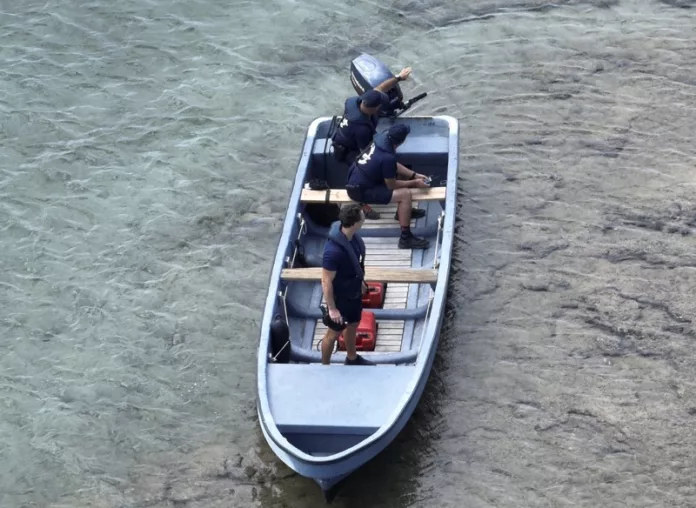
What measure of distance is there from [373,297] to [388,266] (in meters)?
0.93

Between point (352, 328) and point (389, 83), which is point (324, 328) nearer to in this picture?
point (352, 328)

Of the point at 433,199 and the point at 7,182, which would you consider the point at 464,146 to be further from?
the point at 7,182

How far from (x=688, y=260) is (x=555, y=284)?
1973 millimetres

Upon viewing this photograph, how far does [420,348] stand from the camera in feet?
36.9

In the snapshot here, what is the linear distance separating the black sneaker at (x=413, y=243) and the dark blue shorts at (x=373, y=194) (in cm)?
63

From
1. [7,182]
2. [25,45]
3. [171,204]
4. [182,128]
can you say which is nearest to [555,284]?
[171,204]

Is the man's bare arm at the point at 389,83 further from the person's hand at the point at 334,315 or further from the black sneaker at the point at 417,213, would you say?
the person's hand at the point at 334,315

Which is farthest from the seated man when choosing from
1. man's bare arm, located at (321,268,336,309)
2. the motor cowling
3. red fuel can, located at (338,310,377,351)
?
man's bare arm, located at (321,268,336,309)

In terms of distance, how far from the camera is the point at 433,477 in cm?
1117

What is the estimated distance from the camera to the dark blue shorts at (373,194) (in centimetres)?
1326

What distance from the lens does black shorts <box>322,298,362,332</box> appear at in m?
10.8

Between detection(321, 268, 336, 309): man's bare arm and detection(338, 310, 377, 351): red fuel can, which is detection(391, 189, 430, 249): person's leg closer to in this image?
detection(338, 310, 377, 351): red fuel can

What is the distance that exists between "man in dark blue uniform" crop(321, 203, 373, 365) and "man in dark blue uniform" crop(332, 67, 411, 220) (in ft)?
10.2

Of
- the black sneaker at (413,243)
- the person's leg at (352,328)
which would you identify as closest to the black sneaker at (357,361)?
the person's leg at (352,328)
